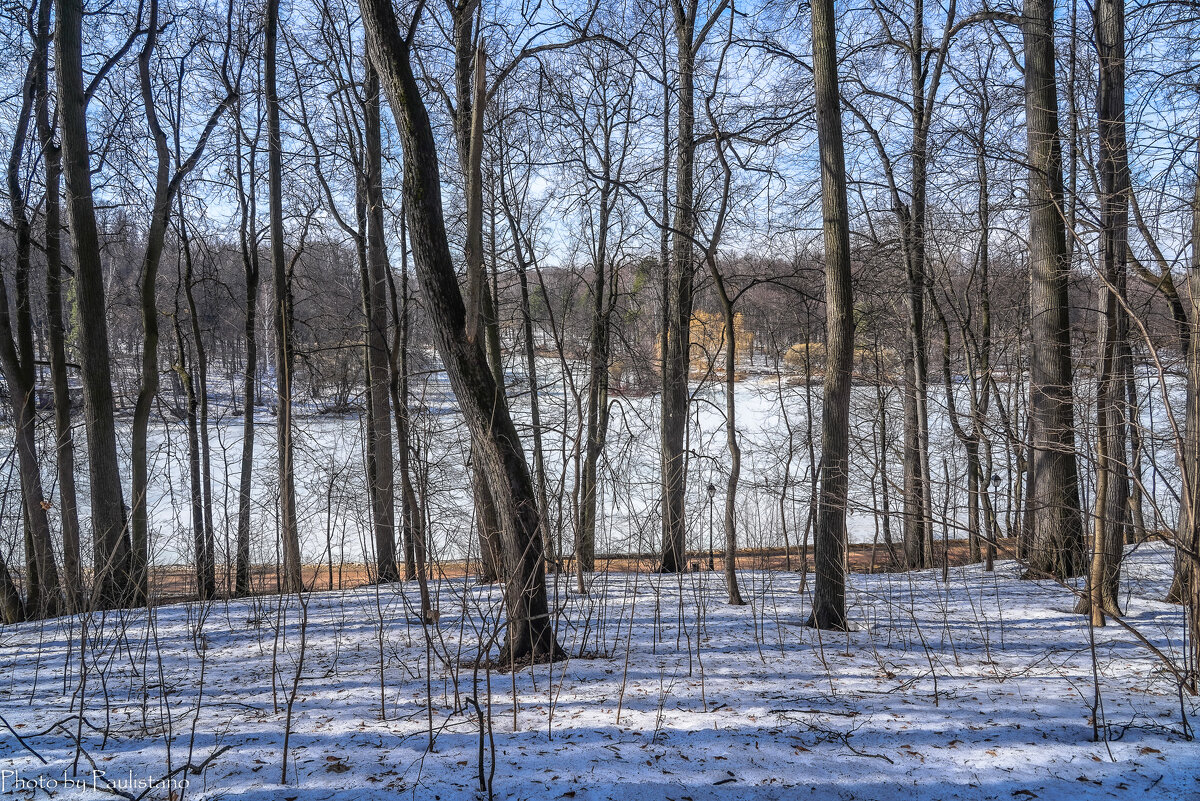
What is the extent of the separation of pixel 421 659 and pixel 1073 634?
528 cm

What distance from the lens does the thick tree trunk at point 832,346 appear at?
18.7 ft

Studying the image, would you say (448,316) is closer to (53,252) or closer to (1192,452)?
(1192,452)

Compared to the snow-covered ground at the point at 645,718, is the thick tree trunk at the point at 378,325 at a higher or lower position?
higher

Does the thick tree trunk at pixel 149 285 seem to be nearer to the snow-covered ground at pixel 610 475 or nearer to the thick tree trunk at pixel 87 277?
the snow-covered ground at pixel 610 475

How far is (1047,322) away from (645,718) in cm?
714

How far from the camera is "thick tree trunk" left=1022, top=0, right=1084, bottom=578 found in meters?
7.71

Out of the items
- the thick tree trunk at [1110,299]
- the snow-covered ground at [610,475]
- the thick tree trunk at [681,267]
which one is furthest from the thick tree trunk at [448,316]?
the thick tree trunk at [681,267]

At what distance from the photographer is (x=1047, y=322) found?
7996mm

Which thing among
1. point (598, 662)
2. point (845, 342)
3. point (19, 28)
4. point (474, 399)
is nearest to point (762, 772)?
point (598, 662)

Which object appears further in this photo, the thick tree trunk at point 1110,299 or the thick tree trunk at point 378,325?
the thick tree trunk at point 378,325

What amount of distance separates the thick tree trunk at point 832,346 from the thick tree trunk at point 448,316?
2.46 m

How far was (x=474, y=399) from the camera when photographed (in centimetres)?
488

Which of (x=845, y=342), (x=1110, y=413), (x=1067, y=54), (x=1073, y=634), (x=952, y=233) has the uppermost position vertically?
(x=1067, y=54)

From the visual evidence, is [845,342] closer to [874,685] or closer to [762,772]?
[874,685]
